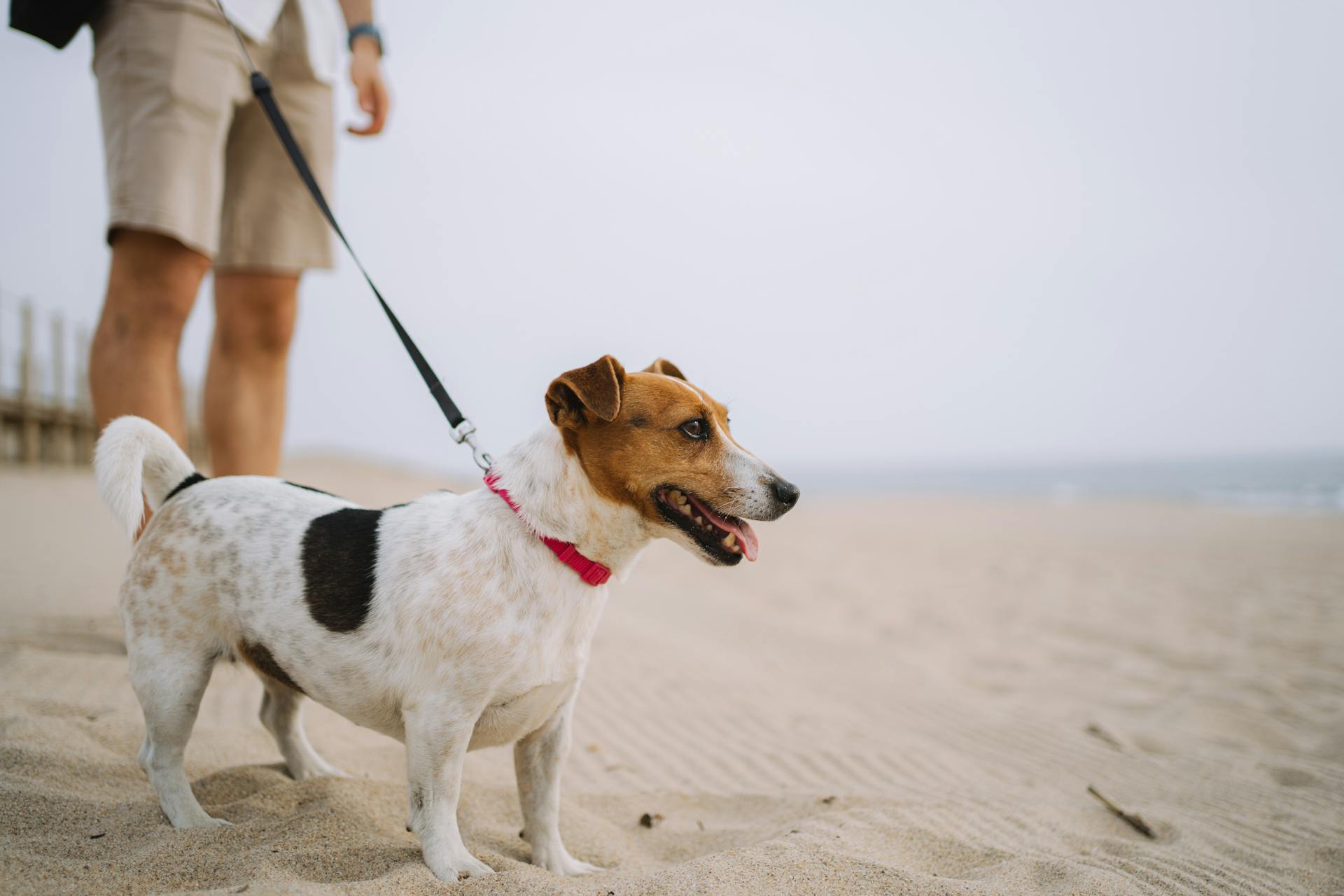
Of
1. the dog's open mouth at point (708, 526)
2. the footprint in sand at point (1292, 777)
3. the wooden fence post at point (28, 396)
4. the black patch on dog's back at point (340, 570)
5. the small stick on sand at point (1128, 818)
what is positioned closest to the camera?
the black patch on dog's back at point (340, 570)

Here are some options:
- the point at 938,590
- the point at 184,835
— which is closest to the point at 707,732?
the point at 184,835

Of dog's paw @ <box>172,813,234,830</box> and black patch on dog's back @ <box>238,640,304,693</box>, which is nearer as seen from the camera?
dog's paw @ <box>172,813,234,830</box>

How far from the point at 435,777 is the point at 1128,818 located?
2650mm

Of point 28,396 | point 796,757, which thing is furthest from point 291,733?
point 28,396

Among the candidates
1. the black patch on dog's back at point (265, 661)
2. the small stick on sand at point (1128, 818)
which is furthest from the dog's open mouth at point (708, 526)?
the small stick on sand at point (1128, 818)

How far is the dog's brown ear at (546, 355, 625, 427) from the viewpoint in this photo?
2.49 metres

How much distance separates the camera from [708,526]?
2.60 metres

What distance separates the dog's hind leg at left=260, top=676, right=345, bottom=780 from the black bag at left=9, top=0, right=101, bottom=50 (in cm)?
271

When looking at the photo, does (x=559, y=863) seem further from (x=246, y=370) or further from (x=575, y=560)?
(x=246, y=370)

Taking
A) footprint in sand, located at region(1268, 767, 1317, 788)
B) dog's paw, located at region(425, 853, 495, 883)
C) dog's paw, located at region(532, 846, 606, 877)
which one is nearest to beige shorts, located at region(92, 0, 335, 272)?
dog's paw, located at region(425, 853, 495, 883)

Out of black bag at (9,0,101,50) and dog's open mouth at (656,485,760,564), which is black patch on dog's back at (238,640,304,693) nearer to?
dog's open mouth at (656,485,760,564)

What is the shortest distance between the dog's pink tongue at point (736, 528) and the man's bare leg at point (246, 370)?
2.39 metres

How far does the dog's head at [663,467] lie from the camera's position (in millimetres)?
2525

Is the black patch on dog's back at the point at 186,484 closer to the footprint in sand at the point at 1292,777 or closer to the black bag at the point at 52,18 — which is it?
the black bag at the point at 52,18
